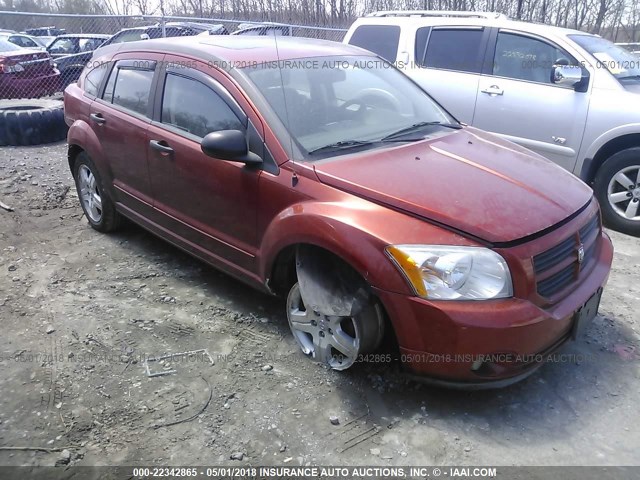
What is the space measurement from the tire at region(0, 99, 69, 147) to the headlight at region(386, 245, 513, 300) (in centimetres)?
718

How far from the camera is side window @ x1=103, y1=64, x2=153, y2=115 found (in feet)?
13.2

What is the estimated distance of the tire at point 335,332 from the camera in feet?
8.84

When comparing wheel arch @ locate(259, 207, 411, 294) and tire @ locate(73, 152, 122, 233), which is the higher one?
wheel arch @ locate(259, 207, 411, 294)

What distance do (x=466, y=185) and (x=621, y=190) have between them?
10.3ft

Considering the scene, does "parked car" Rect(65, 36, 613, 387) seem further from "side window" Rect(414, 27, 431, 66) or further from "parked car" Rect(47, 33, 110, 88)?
"parked car" Rect(47, 33, 110, 88)

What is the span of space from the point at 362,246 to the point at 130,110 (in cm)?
252

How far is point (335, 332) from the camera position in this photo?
2.91m

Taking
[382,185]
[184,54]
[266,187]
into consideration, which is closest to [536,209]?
[382,185]

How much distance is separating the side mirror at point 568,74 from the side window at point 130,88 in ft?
12.5

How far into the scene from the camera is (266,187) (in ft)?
10.0

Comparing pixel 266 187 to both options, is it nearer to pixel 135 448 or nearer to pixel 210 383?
pixel 210 383

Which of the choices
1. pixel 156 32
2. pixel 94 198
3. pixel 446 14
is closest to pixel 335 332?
pixel 94 198

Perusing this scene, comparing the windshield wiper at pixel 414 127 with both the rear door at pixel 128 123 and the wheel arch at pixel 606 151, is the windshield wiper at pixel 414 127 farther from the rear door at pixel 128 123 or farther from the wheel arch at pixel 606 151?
the wheel arch at pixel 606 151

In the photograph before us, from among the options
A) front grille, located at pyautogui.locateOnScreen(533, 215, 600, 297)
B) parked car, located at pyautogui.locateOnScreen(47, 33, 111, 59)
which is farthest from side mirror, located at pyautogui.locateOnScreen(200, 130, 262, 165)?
parked car, located at pyautogui.locateOnScreen(47, 33, 111, 59)
